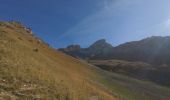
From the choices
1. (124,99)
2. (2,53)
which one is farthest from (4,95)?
(124,99)

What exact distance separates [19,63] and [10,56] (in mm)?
1477

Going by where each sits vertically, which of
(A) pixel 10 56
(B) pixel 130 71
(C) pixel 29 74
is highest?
(B) pixel 130 71

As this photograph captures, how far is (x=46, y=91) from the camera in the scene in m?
22.8

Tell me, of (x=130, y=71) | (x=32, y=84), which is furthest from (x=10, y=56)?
(x=130, y=71)

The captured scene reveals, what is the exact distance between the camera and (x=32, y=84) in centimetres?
2330

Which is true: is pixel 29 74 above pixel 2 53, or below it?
below

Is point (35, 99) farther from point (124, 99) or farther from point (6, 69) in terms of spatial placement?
point (124, 99)

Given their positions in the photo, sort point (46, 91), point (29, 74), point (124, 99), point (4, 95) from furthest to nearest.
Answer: point (124, 99) → point (29, 74) → point (46, 91) → point (4, 95)

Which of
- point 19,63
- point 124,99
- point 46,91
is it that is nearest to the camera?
point 46,91

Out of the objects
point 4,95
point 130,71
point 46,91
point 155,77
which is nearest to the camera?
point 4,95

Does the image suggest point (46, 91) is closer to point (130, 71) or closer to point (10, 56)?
point (10, 56)

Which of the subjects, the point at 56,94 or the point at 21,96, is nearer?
the point at 21,96

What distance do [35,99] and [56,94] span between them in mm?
2388

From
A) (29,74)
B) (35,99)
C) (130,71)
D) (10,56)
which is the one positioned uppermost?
(130,71)
